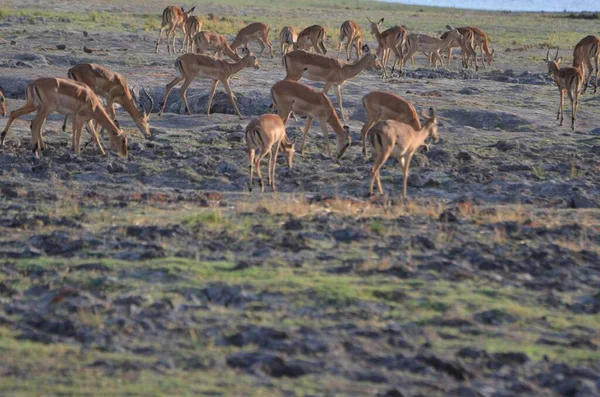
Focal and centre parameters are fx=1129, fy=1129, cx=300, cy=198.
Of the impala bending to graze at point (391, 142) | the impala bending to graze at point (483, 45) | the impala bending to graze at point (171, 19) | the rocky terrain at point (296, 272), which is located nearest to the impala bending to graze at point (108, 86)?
the rocky terrain at point (296, 272)

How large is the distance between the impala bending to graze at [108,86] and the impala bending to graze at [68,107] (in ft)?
4.82

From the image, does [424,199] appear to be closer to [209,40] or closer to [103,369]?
[103,369]

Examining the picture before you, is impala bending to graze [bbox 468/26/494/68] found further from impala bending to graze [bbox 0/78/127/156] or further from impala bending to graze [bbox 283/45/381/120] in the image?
impala bending to graze [bbox 0/78/127/156]

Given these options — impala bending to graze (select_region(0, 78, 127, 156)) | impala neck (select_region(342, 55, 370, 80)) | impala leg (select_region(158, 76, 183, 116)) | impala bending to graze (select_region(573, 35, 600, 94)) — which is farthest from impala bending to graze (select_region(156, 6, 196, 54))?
impala bending to graze (select_region(0, 78, 127, 156))

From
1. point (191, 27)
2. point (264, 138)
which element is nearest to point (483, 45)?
point (191, 27)

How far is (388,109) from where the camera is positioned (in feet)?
52.9

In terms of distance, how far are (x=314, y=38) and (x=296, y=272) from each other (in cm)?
1974

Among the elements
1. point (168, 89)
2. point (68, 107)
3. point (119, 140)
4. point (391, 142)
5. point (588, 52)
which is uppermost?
point (588, 52)

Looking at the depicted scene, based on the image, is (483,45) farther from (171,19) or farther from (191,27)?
(171,19)

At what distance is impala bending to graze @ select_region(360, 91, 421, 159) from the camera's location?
15.8 metres

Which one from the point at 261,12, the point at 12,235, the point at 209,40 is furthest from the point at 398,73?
the point at 261,12

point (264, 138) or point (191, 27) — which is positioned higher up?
point (264, 138)

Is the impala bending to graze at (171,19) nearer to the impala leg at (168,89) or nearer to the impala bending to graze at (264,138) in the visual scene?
the impala leg at (168,89)

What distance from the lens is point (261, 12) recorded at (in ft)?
192
